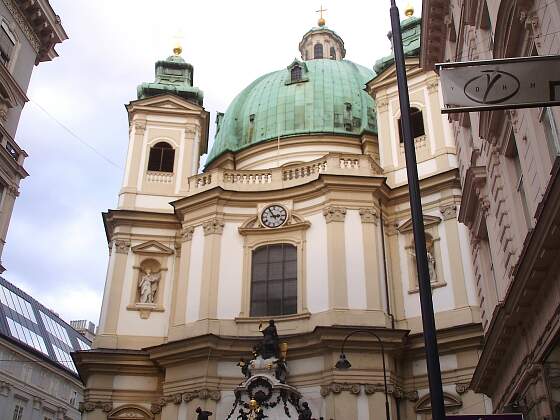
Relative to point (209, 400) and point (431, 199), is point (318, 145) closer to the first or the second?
point (431, 199)

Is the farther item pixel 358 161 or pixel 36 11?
pixel 358 161

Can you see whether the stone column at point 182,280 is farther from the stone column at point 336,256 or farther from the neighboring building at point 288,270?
the stone column at point 336,256

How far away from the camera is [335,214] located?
2480 cm

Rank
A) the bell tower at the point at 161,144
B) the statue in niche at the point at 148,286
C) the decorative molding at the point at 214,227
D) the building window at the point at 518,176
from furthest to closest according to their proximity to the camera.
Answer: the bell tower at the point at 161,144, the statue in niche at the point at 148,286, the decorative molding at the point at 214,227, the building window at the point at 518,176

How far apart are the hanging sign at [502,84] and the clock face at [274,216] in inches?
795

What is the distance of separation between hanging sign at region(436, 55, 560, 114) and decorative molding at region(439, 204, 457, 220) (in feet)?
61.8

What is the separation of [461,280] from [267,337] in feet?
22.8

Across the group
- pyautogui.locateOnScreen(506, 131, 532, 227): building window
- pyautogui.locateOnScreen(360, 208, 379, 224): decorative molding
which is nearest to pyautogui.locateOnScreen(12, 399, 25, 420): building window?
pyautogui.locateOnScreen(360, 208, 379, 224): decorative molding

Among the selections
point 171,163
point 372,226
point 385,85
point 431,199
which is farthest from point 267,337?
point 385,85

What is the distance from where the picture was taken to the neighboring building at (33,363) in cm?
3625

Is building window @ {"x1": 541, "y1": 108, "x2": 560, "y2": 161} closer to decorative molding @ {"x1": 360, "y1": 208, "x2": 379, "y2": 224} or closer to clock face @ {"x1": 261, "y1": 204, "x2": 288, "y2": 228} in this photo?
decorative molding @ {"x1": 360, "y1": 208, "x2": 379, "y2": 224}

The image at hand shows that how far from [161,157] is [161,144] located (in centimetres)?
68

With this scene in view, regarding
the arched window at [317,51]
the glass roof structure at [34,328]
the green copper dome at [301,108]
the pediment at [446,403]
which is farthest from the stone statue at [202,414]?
the arched window at [317,51]

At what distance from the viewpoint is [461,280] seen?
74.4 ft
